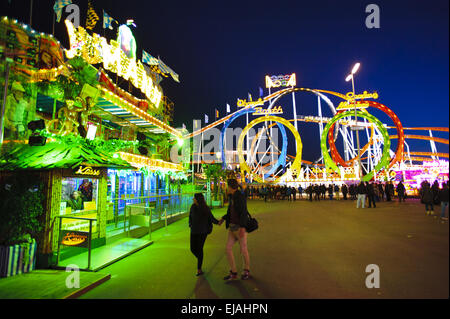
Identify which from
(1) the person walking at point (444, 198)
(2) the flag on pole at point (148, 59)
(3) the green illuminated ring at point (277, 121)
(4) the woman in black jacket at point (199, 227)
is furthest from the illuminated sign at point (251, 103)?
(1) the person walking at point (444, 198)

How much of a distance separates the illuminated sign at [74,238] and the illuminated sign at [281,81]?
3852 centimetres

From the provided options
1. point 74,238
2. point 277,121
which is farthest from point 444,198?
point 277,121

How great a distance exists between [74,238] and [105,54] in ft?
31.6

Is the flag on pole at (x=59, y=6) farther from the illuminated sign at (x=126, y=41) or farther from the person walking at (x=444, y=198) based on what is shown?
the person walking at (x=444, y=198)

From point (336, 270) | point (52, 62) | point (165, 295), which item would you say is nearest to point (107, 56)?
point (52, 62)

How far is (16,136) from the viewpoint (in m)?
7.59

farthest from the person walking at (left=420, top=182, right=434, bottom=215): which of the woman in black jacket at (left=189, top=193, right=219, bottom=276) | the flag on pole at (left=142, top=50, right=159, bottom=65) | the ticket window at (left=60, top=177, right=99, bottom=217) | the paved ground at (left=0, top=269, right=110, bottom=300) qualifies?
the flag on pole at (left=142, top=50, right=159, bottom=65)

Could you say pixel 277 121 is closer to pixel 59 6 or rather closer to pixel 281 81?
pixel 281 81

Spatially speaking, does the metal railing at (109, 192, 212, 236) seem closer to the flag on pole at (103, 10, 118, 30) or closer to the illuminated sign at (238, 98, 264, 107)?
the flag on pole at (103, 10, 118, 30)

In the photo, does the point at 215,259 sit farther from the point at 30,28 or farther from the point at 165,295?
the point at 30,28

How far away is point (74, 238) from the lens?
5.38 meters

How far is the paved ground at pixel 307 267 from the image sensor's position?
6.88 ft

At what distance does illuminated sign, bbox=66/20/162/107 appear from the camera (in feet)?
34.3
